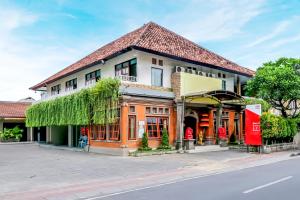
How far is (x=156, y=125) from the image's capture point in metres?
23.1

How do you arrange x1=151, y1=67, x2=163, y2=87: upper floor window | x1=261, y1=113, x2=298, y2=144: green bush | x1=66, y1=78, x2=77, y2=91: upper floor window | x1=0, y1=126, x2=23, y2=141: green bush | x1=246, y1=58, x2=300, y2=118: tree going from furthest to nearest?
x1=0, y1=126, x2=23, y2=141: green bush, x1=66, y1=78, x2=77, y2=91: upper floor window, x1=246, y1=58, x2=300, y2=118: tree, x1=151, y1=67, x2=163, y2=87: upper floor window, x1=261, y1=113, x2=298, y2=144: green bush

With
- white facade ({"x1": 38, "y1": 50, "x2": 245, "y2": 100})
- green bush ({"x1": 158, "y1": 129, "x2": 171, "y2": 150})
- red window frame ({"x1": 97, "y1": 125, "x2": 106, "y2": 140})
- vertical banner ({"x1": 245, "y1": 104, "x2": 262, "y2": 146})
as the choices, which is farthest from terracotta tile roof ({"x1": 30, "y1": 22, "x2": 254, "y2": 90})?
green bush ({"x1": 158, "y1": 129, "x2": 171, "y2": 150})

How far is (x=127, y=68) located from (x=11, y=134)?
70.9ft

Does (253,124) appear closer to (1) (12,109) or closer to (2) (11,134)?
(2) (11,134)

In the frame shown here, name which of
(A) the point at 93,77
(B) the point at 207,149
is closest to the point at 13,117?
(A) the point at 93,77

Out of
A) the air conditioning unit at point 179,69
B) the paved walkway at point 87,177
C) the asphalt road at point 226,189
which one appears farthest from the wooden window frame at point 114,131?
the asphalt road at point 226,189

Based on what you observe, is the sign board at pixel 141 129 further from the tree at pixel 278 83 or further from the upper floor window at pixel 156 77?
the tree at pixel 278 83

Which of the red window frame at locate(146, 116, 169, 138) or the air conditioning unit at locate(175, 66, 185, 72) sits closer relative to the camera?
the red window frame at locate(146, 116, 169, 138)

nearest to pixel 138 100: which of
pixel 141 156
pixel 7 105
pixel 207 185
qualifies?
pixel 141 156

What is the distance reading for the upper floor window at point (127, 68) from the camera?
76.4 ft

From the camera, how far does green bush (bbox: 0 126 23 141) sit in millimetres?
37753

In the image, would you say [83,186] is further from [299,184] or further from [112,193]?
[299,184]

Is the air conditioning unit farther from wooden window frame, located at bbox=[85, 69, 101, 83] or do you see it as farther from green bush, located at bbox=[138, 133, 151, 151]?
wooden window frame, located at bbox=[85, 69, 101, 83]

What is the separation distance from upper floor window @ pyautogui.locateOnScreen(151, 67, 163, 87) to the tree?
27.6ft
